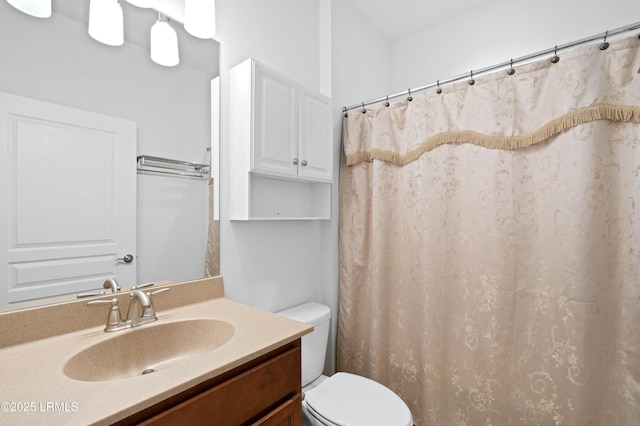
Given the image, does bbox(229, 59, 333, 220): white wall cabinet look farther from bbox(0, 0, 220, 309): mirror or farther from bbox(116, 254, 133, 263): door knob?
bbox(116, 254, 133, 263): door knob

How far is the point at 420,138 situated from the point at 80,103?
1531 millimetres

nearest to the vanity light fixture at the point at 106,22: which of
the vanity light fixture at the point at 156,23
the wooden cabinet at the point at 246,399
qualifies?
the vanity light fixture at the point at 156,23

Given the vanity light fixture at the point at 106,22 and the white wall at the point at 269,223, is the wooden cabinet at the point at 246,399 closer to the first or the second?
the white wall at the point at 269,223

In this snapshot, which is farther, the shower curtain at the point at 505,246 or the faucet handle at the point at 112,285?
the shower curtain at the point at 505,246

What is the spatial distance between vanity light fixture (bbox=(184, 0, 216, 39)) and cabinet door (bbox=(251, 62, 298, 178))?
0.79 feet

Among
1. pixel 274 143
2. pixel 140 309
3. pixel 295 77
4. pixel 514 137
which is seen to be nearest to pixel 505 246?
pixel 514 137

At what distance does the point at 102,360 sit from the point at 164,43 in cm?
120

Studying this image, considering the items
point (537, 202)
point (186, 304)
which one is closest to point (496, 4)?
point (537, 202)

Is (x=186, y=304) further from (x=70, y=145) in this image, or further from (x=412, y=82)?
(x=412, y=82)

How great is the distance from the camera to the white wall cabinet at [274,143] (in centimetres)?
139

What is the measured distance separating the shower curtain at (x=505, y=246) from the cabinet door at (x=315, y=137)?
0.79 feet

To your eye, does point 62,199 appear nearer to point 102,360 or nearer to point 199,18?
point 102,360

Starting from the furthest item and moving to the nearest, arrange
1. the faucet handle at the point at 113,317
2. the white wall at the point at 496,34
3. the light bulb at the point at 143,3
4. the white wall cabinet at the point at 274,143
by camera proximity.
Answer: the white wall at the point at 496,34 → the white wall cabinet at the point at 274,143 → the light bulb at the point at 143,3 → the faucet handle at the point at 113,317

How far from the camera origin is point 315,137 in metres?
1.70
